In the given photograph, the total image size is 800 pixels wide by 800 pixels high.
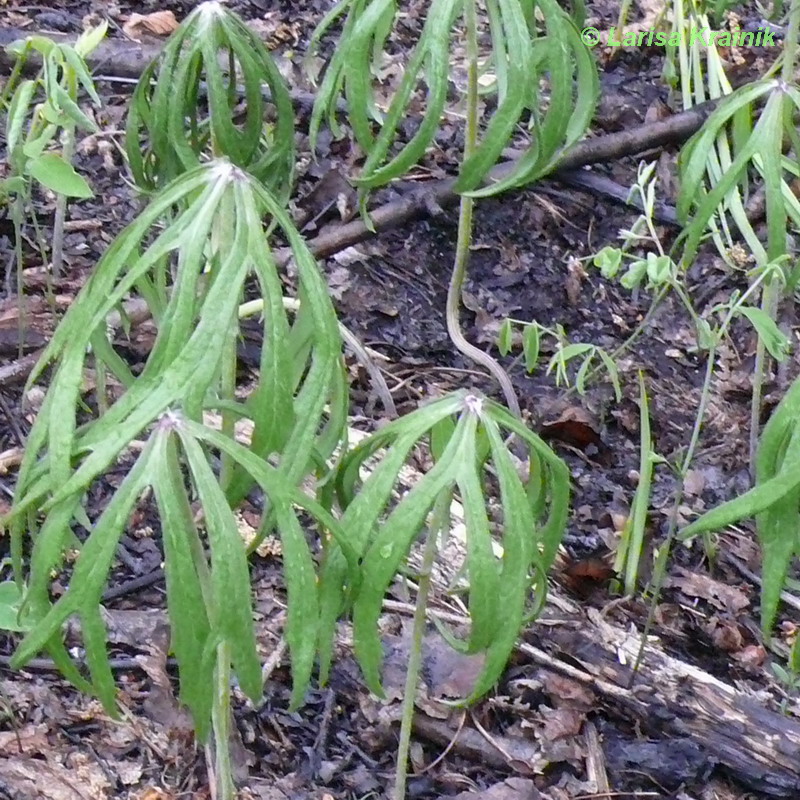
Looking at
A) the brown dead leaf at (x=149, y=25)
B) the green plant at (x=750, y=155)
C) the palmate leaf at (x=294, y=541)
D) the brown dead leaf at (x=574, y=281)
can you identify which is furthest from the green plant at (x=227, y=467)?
the brown dead leaf at (x=149, y=25)

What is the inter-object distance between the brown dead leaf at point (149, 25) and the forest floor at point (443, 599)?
40 millimetres

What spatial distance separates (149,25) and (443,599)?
1.86 meters

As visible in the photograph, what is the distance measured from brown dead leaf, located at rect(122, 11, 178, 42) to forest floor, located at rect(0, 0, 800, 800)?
4cm

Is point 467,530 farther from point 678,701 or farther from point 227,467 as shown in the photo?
point 678,701

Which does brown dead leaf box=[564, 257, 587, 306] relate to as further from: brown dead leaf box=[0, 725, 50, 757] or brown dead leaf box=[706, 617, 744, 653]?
brown dead leaf box=[0, 725, 50, 757]

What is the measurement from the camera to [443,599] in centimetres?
157

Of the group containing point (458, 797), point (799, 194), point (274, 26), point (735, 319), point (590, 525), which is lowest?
point (458, 797)

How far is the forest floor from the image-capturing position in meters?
1.32

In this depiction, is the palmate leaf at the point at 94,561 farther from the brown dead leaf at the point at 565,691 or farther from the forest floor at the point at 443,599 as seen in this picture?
the brown dead leaf at the point at 565,691

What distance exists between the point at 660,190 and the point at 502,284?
0.58m

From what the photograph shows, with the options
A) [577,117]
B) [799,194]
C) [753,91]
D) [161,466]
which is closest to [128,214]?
[577,117]

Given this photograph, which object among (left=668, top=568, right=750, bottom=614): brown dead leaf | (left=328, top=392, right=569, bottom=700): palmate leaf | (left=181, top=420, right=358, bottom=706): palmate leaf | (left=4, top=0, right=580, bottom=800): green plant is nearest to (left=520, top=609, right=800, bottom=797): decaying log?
(left=668, top=568, right=750, bottom=614): brown dead leaf

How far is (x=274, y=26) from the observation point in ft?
9.11

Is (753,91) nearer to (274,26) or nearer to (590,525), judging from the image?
(590,525)
